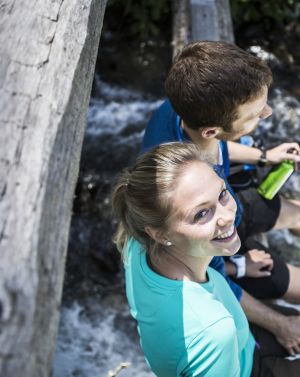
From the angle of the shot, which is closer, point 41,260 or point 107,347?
point 41,260

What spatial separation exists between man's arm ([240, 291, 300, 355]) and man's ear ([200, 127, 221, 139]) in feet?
3.08

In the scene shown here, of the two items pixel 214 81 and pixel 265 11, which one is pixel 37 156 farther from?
pixel 265 11

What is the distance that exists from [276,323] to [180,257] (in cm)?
104

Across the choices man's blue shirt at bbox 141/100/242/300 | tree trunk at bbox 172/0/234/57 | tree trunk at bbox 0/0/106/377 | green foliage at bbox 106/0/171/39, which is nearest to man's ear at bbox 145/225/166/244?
man's blue shirt at bbox 141/100/242/300

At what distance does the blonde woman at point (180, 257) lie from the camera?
1918 millimetres

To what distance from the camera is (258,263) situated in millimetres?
3070

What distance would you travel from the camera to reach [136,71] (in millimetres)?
5809

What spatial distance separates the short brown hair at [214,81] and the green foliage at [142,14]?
3315 millimetres

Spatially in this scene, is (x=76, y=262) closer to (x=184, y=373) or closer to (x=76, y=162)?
(x=184, y=373)

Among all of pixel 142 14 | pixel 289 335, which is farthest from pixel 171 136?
pixel 142 14

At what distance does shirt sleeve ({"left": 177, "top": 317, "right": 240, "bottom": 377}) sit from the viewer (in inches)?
74.3

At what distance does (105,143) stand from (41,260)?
158 inches

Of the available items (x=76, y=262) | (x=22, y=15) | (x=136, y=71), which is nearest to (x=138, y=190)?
(x=22, y=15)

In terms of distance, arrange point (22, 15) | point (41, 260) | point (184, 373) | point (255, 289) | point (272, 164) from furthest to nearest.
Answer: point (272, 164), point (255, 289), point (184, 373), point (22, 15), point (41, 260)
